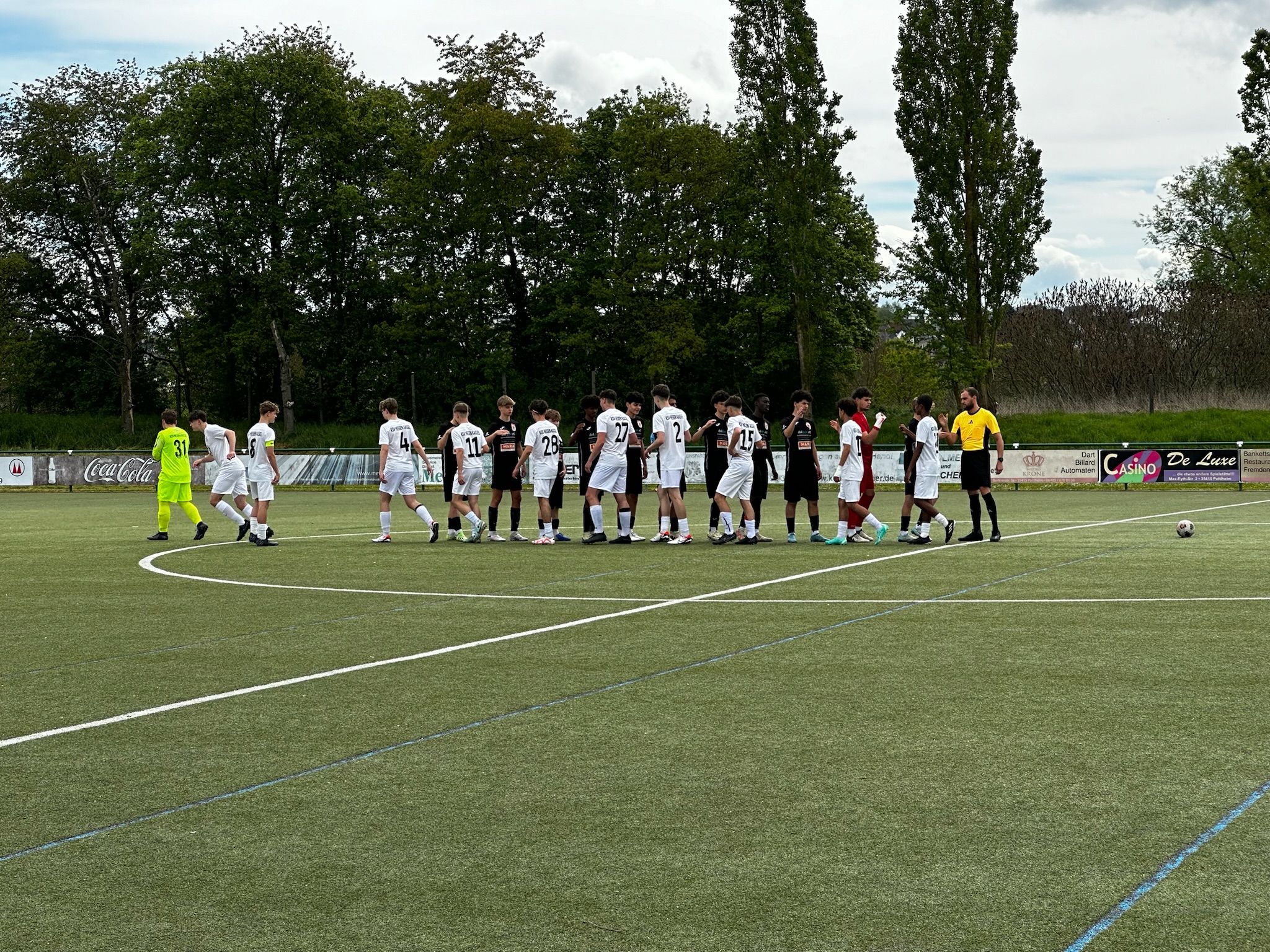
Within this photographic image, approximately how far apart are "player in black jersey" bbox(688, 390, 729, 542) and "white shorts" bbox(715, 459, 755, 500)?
0.41 metres

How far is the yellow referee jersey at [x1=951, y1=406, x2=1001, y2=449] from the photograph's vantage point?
59.8ft

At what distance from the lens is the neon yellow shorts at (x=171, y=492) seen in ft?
66.6

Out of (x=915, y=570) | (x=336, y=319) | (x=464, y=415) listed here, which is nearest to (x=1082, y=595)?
(x=915, y=570)

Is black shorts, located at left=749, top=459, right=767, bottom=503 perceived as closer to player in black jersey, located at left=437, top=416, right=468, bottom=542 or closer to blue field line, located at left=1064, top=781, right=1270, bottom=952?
player in black jersey, located at left=437, top=416, right=468, bottom=542

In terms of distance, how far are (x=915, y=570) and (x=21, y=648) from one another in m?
8.53

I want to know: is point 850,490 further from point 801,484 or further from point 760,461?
point 760,461

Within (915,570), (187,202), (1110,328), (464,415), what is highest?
(187,202)

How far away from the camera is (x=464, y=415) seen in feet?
64.2

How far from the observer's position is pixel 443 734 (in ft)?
21.9

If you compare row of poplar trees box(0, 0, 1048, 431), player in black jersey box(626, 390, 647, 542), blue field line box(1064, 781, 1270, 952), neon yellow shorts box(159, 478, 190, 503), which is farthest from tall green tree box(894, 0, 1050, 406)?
blue field line box(1064, 781, 1270, 952)

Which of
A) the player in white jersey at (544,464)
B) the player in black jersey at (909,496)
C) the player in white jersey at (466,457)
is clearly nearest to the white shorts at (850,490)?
the player in black jersey at (909,496)

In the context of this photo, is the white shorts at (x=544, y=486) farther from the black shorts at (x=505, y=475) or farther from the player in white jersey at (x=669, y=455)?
the player in white jersey at (x=669, y=455)

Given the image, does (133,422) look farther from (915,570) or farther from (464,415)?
(915,570)

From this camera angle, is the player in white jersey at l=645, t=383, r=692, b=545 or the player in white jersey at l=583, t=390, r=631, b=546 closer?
the player in white jersey at l=645, t=383, r=692, b=545
